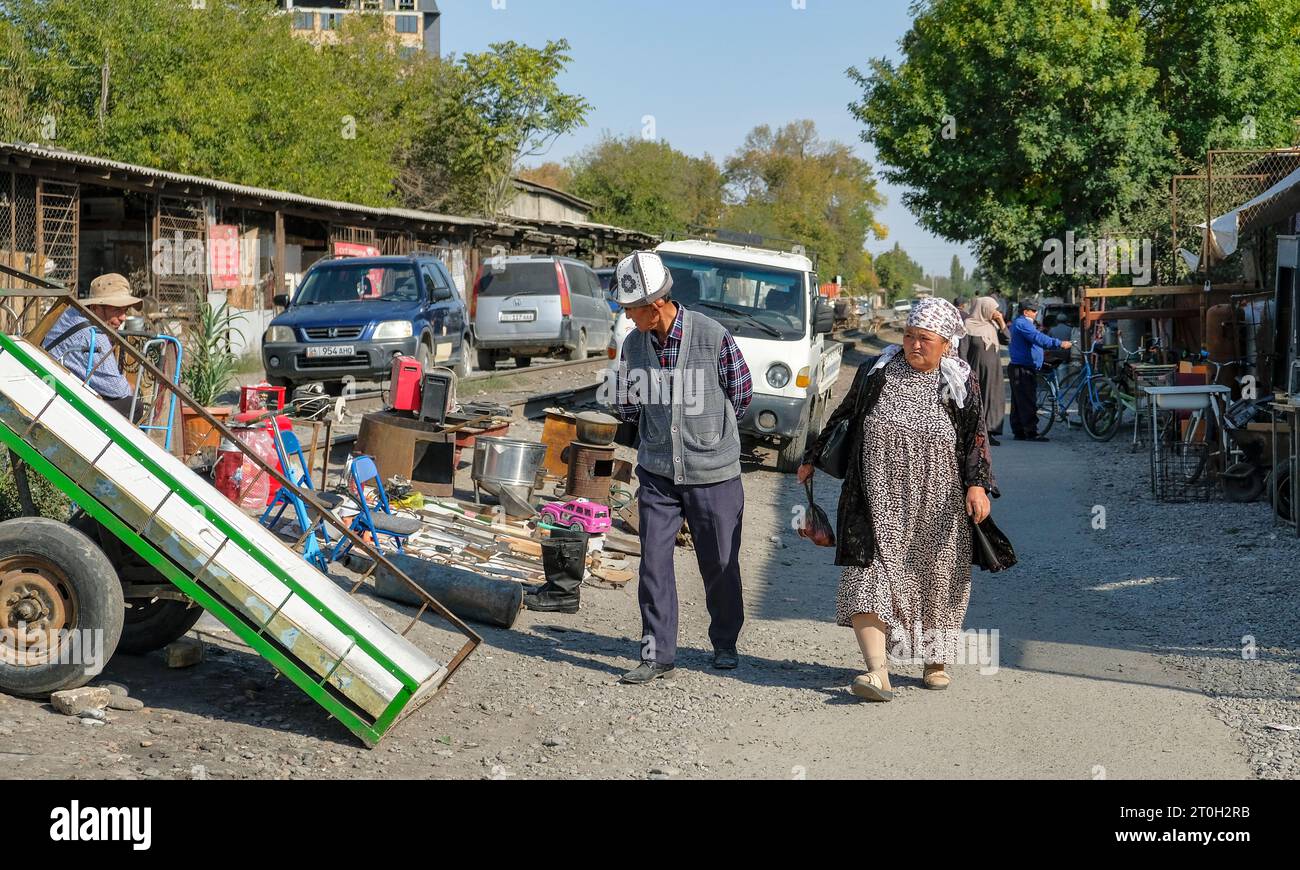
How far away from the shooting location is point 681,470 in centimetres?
657

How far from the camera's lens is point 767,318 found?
14109 millimetres

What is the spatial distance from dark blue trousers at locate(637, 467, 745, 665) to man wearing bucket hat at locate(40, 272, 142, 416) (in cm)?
316

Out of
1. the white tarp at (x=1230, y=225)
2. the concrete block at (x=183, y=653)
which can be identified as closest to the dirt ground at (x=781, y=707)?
the concrete block at (x=183, y=653)

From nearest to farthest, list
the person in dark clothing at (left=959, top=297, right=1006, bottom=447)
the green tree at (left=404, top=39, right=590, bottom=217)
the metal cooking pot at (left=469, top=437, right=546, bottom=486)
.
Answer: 1. the metal cooking pot at (left=469, top=437, right=546, bottom=486)
2. the person in dark clothing at (left=959, top=297, right=1006, bottom=447)
3. the green tree at (left=404, top=39, right=590, bottom=217)

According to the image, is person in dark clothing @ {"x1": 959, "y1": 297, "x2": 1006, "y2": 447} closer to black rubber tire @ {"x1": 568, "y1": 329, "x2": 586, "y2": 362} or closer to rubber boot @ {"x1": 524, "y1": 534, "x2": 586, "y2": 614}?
rubber boot @ {"x1": 524, "y1": 534, "x2": 586, "y2": 614}

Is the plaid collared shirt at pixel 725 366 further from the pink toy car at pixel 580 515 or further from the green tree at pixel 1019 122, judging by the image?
the green tree at pixel 1019 122

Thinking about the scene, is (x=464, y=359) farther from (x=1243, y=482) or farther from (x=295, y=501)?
(x=295, y=501)

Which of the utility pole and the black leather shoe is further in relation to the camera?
the utility pole

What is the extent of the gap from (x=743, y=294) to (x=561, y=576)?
6705mm

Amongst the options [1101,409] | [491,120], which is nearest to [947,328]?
[1101,409]

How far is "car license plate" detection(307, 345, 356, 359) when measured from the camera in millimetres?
16469

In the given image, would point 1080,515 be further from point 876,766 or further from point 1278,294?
point 876,766

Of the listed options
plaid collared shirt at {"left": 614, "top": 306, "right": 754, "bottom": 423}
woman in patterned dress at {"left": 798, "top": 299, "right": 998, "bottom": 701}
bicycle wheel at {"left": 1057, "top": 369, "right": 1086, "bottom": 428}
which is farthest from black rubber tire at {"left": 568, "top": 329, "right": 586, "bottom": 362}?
woman in patterned dress at {"left": 798, "top": 299, "right": 998, "bottom": 701}

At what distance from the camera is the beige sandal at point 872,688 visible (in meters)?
6.26
